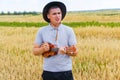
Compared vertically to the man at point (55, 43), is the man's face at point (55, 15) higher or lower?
higher

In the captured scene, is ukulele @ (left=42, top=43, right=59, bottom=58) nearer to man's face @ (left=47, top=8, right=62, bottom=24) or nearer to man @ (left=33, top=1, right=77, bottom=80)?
man @ (left=33, top=1, right=77, bottom=80)

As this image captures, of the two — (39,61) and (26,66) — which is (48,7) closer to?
(26,66)

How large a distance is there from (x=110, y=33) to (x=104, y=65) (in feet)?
29.1

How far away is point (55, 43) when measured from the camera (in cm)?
415

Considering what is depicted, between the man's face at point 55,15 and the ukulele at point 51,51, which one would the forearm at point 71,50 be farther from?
the man's face at point 55,15

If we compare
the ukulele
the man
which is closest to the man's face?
the man

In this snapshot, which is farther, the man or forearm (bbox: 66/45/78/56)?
the man

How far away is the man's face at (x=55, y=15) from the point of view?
13.6ft

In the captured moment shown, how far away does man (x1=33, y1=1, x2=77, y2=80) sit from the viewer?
13.6 ft

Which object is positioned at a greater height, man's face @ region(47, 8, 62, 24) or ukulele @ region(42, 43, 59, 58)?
man's face @ region(47, 8, 62, 24)

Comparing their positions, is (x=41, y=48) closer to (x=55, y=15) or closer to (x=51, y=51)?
(x=51, y=51)

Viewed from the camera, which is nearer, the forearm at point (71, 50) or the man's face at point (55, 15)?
the forearm at point (71, 50)

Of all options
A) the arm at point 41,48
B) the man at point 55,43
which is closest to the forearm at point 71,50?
the man at point 55,43

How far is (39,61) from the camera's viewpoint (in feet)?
24.8
